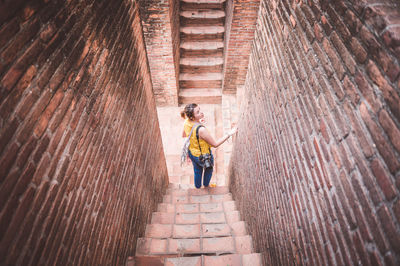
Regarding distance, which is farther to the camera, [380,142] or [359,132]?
[359,132]

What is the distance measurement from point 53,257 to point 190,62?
670cm

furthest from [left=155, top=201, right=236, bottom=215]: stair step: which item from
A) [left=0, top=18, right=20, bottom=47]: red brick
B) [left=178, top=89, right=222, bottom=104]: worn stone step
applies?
[left=178, top=89, right=222, bottom=104]: worn stone step

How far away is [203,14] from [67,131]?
653 cm

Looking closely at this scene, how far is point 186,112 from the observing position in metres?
3.26

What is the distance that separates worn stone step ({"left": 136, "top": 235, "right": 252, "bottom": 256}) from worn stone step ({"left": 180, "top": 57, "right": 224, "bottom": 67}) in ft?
18.5

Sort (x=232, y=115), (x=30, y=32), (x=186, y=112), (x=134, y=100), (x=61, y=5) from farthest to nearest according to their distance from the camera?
(x=232, y=115) → (x=186, y=112) → (x=134, y=100) → (x=61, y=5) → (x=30, y=32)

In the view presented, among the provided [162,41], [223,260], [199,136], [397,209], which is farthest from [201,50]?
[397,209]

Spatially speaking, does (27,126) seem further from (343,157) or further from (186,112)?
(186,112)

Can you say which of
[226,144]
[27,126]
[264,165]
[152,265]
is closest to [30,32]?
[27,126]

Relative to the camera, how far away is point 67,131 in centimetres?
136

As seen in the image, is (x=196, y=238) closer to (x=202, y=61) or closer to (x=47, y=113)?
(x=47, y=113)

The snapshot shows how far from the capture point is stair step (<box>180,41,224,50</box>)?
6.97 metres

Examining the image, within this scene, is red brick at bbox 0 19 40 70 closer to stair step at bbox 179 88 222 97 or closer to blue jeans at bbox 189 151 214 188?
blue jeans at bbox 189 151 214 188

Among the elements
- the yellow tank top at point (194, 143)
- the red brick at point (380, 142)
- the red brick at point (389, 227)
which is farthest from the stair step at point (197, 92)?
the red brick at point (389, 227)
